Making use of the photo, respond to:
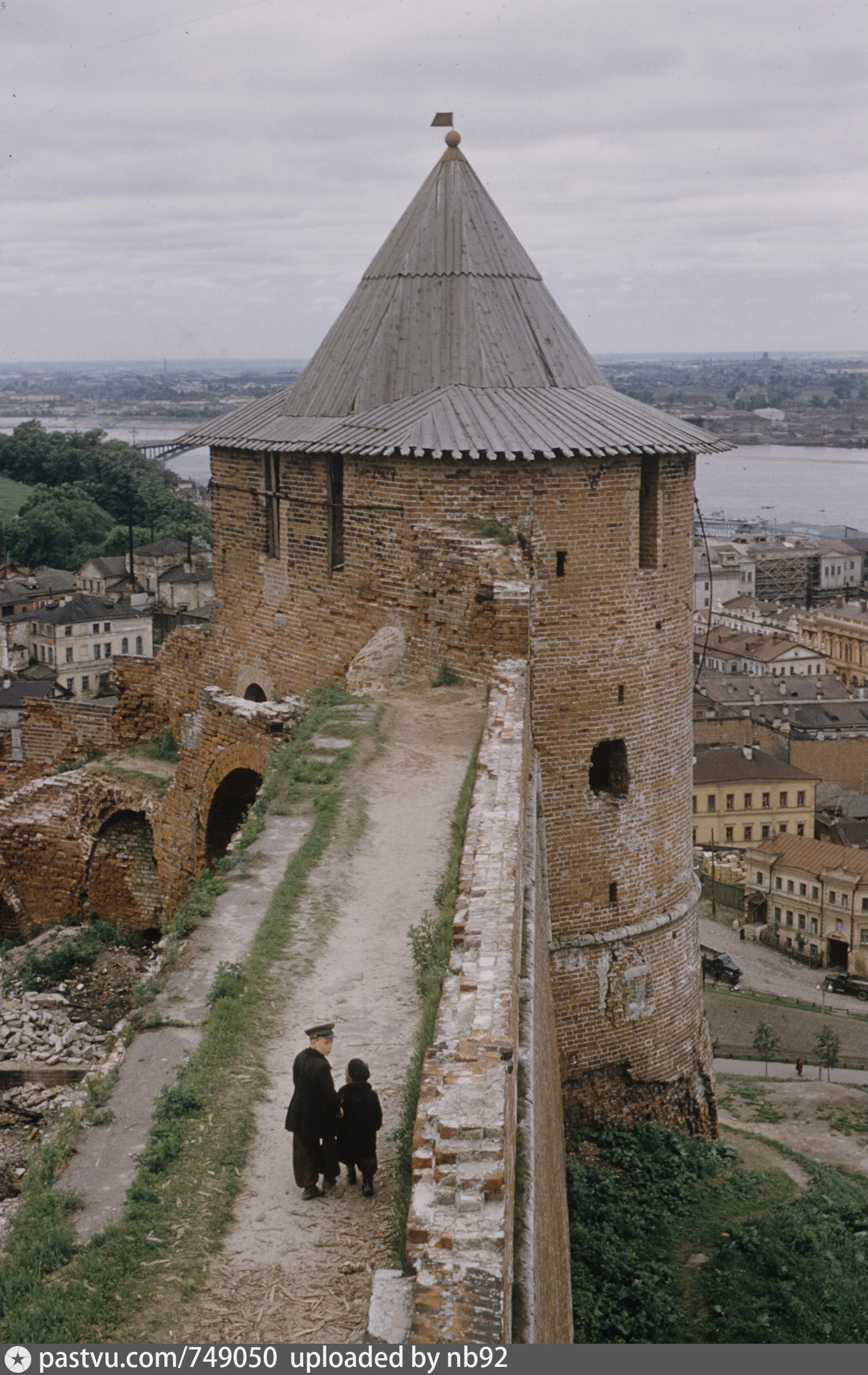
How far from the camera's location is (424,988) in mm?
6355

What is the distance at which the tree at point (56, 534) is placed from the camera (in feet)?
259

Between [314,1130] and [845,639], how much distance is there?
3172 inches

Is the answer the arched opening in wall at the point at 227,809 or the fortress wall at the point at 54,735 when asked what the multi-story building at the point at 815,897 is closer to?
the fortress wall at the point at 54,735

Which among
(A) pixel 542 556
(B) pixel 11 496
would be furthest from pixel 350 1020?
(B) pixel 11 496

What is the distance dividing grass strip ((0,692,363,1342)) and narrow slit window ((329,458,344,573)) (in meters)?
6.51

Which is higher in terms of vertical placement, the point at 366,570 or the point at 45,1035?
the point at 366,570

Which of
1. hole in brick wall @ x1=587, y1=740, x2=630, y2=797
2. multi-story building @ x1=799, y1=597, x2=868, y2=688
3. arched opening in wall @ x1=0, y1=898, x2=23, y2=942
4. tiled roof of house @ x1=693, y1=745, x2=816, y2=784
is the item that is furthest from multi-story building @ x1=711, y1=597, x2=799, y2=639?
arched opening in wall @ x1=0, y1=898, x2=23, y2=942

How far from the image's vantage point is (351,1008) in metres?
6.41

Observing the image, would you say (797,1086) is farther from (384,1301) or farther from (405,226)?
(384,1301)

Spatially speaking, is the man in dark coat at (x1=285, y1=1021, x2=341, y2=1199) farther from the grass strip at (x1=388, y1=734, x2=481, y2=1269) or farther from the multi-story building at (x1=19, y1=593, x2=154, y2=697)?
the multi-story building at (x1=19, y1=593, x2=154, y2=697)

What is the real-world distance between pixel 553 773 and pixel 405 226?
5580 mm

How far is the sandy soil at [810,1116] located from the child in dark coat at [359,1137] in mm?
13131

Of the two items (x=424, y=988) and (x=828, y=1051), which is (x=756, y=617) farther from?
(x=424, y=988)

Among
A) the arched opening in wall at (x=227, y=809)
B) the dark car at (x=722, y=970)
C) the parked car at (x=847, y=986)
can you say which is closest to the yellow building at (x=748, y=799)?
the parked car at (x=847, y=986)
